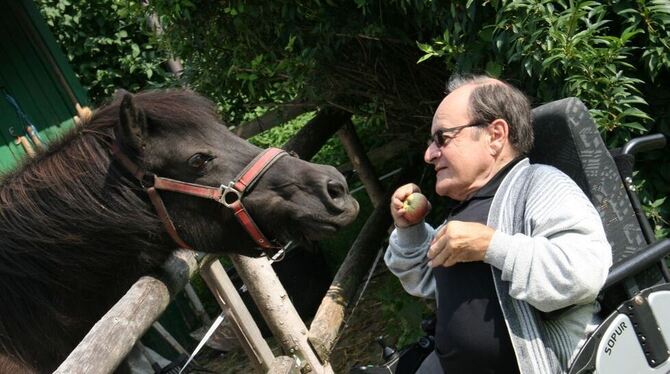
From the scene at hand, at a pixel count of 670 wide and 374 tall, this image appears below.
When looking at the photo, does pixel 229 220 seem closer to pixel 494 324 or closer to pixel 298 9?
pixel 494 324

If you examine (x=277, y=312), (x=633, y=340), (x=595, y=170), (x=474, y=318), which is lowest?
(x=277, y=312)

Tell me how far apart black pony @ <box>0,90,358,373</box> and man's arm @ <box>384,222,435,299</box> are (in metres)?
0.21

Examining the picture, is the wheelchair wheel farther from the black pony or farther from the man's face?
the black pony

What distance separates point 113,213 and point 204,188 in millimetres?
297

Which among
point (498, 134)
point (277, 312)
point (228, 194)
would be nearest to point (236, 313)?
point (277, 312)

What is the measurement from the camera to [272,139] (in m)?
8.84

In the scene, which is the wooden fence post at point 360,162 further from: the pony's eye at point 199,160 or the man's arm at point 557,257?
the man's arm at point 557,257

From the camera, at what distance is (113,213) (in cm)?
223

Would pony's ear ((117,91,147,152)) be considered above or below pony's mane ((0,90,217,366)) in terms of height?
above

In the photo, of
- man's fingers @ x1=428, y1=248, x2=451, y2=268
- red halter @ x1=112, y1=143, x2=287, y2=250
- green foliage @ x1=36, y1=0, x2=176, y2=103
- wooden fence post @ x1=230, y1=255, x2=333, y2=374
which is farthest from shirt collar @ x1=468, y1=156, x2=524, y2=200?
green foliage @ x1=36, y1=0, x2=176, y2=103

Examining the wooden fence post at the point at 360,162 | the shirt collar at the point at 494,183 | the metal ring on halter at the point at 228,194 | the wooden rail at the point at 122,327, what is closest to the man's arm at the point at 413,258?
the shirt collar at the point at 494,183

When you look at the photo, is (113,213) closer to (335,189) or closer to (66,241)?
(66,241)

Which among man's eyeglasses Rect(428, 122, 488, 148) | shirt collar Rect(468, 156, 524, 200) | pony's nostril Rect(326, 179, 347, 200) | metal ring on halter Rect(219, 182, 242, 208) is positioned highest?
metal ring on halter Rect(219, 182, 242, 208)

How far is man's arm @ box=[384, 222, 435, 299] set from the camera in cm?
238
